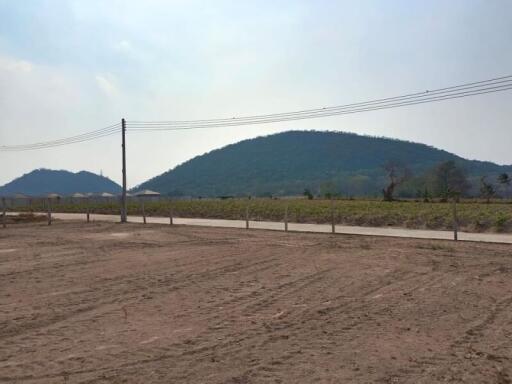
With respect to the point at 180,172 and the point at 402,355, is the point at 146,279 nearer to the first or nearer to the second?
the point at 402,355

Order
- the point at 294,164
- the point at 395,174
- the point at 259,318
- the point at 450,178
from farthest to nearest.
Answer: the point at 294,164 → the point at 450,178 → the point at 395,174 → the point at 259,318

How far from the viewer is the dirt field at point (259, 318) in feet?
18.4

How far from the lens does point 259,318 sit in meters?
7.82

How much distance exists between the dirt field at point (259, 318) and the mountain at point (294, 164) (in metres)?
128

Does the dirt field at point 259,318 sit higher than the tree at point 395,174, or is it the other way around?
the tree at point 395,174

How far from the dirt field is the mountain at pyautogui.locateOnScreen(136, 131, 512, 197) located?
12752cm

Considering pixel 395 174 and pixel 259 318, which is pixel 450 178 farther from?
pixel 259 318

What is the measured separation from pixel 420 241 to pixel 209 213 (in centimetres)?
2382

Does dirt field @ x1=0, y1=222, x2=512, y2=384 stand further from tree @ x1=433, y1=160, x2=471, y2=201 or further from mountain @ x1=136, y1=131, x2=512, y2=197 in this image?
mountain @ x1=136, y1=131, x2=512, y2=197

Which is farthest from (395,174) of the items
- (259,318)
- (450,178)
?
(259,318)

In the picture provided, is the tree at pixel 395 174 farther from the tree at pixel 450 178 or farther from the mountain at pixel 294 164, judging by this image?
the mountain at pixel 294 164

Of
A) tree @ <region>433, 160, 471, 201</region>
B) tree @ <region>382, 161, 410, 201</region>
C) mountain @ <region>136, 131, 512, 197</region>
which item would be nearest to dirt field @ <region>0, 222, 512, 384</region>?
Result: tree @ <region>382, 161, 410, 201</region>

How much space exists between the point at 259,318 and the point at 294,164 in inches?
6511

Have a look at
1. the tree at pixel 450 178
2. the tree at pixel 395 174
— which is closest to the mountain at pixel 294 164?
the tree at pixel 450 178
